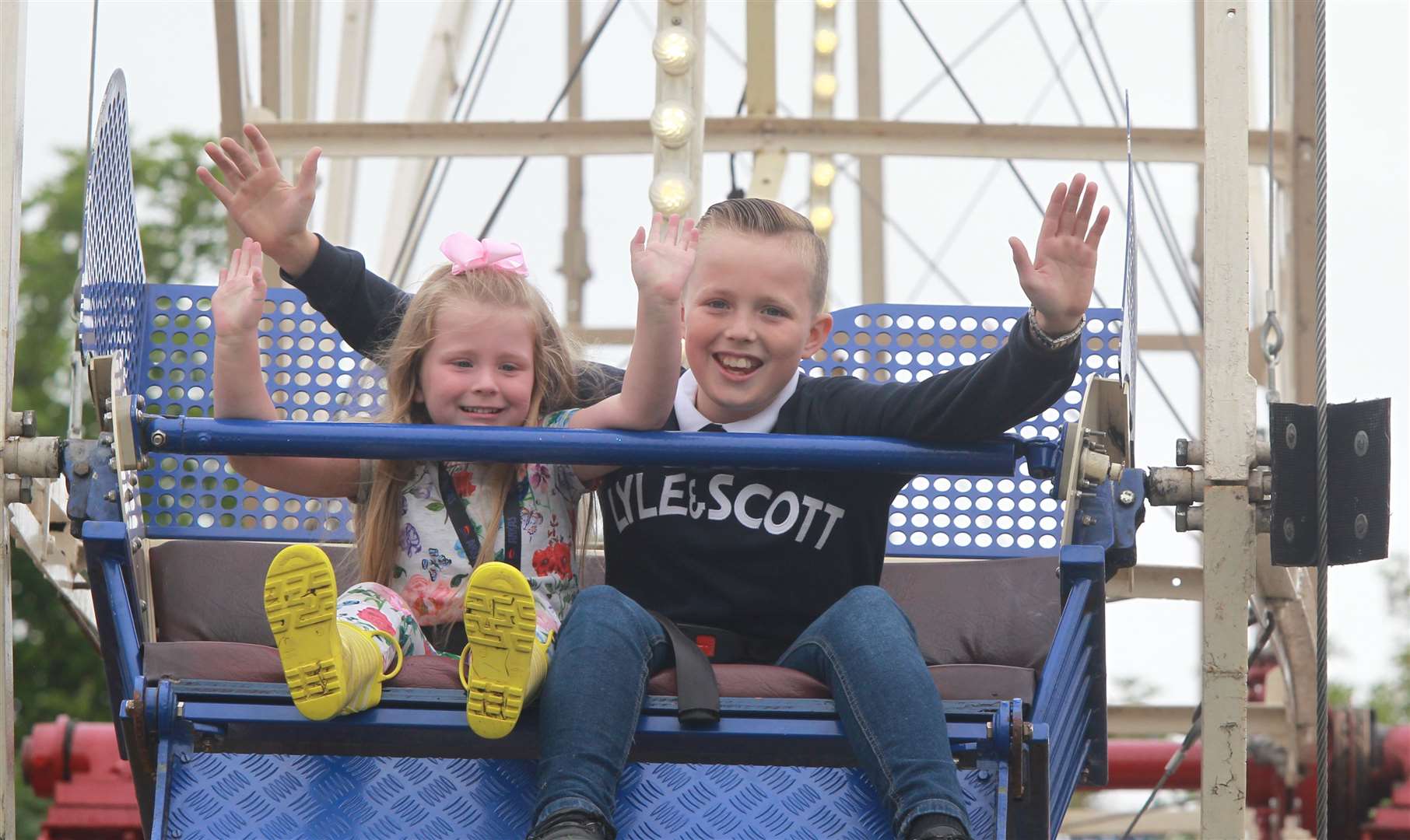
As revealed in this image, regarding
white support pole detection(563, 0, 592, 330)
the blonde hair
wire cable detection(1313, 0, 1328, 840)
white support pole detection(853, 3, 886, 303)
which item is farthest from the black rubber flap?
white support pole detection(563, 0, 592, 330)

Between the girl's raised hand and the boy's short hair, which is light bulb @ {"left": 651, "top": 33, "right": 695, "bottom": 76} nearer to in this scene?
the boy's short hair

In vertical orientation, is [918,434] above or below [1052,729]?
above

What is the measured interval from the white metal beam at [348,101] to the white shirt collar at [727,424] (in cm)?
501

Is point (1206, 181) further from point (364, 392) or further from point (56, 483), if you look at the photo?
point (56, 483)

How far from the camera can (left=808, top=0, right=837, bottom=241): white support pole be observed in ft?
24.1

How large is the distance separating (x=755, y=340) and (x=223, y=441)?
83 cm

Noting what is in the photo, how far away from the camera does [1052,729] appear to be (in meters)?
2.91

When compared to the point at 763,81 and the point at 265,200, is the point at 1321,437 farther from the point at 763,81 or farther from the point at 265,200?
the point at 763,81

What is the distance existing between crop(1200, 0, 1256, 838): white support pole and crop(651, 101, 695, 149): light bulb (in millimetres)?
2108

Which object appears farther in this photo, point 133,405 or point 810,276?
point 810,276

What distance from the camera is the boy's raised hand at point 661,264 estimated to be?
289 cm

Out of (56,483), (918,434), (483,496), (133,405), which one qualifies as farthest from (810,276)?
(56,483)

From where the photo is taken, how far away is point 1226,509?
11.0 feet

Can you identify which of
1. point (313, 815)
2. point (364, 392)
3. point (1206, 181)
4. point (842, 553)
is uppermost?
point (1206, 181)
